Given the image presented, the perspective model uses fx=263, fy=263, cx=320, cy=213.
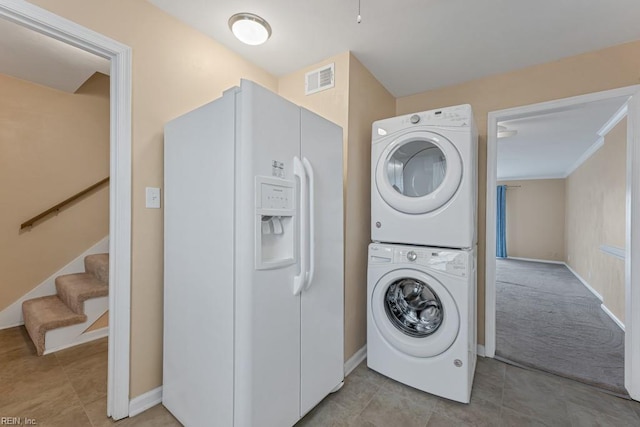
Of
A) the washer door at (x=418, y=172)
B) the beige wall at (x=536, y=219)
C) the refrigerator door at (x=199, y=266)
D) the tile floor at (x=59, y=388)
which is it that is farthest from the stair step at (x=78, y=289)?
the beige wall at (x=536, y=219)

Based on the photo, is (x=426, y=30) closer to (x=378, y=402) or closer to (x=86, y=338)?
(x=378, y=402)

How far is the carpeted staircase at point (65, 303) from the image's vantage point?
213 centimetres

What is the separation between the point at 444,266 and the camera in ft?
5.52

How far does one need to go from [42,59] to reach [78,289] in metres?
1.92

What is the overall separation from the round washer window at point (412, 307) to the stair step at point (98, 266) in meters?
2.64

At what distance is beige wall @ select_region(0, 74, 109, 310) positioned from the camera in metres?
2.53

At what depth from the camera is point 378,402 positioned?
168 centimetres

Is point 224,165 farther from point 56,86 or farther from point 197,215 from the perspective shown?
point 56,86

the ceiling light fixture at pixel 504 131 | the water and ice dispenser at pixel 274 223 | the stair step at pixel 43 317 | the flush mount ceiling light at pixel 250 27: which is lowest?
the stair step at pixel 43 317

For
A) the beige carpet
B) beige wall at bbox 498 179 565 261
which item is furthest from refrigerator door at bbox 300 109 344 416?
beige wall at bbox 498 179 565 261

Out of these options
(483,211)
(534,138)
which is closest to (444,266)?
(483,211)

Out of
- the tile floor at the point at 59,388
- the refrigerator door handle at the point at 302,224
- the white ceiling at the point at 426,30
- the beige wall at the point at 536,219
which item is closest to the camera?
the refrigerator door handle at the point at 302,224

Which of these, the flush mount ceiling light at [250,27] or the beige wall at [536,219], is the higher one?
the flush mount ceiling light at [250,27]

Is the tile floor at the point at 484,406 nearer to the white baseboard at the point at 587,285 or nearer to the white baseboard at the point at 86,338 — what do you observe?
the white baseboard at the point at 86,338
